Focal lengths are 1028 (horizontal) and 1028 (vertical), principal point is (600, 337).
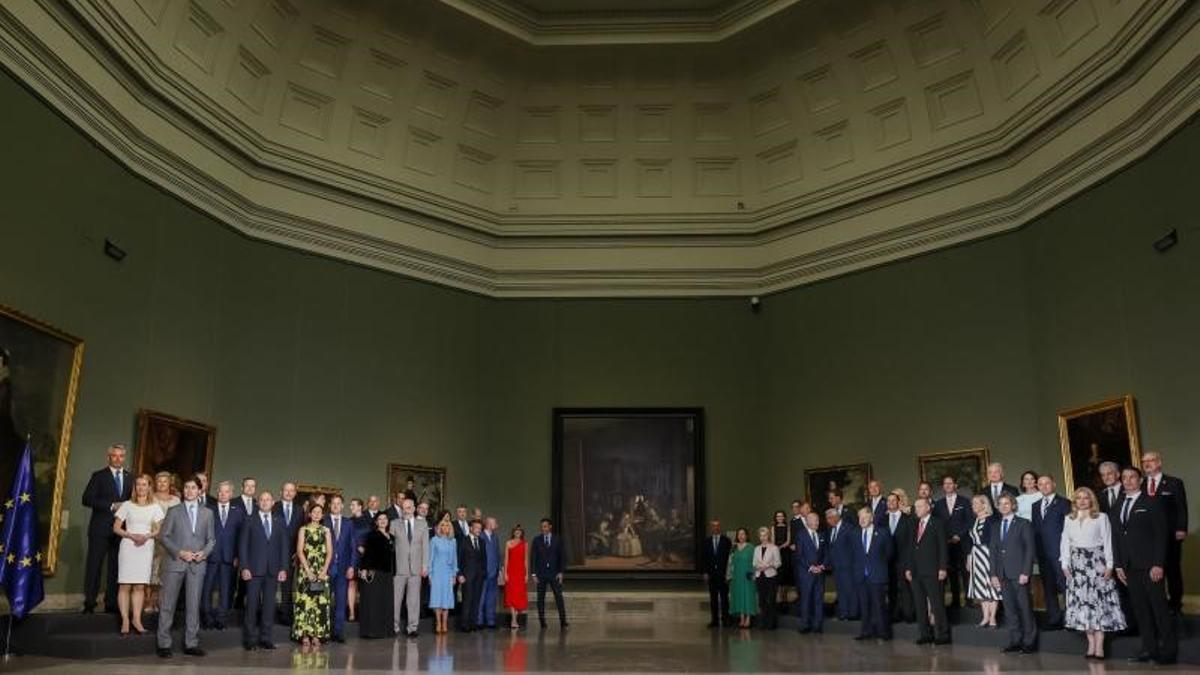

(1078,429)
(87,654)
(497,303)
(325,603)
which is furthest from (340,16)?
(1078,429)

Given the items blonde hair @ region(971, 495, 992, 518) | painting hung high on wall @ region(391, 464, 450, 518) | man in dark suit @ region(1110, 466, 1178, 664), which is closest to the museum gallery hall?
man in dark suit @ region(1110, 466, 1178, 664)

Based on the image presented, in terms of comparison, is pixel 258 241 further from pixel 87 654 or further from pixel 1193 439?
pixel 1193 439

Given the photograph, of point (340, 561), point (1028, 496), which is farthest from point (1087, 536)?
point (340, 561)

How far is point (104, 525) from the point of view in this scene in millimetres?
11328

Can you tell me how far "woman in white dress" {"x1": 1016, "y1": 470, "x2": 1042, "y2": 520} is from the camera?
40.7 feet

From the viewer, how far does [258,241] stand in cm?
1656

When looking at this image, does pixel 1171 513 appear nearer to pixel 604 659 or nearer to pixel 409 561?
pixel 604 659

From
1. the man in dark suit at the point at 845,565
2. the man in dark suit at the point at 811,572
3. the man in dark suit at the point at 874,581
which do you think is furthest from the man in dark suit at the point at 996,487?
the man in dark suit at the point at 811,572

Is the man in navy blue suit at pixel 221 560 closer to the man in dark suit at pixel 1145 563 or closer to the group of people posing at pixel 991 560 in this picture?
the group of people posing at pixel 991 560

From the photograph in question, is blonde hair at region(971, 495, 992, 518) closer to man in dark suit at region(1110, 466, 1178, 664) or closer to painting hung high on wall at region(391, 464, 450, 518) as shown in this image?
man in dark suit at region(1110, 466, 1178, 664)

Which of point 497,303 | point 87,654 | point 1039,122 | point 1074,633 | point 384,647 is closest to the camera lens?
point 87,654

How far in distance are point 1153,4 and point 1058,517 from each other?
6460 mm

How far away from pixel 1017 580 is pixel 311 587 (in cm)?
794

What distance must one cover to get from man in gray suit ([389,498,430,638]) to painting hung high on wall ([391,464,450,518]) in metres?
→ 3.46
